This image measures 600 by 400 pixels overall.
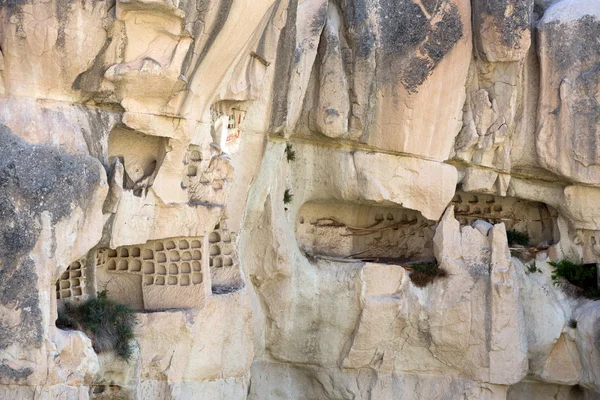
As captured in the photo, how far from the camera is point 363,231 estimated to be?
575 inches

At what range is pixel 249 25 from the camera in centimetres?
1108

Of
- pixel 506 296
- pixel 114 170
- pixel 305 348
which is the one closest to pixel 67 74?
pixel 114 170

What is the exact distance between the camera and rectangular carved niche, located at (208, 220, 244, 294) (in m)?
12.2

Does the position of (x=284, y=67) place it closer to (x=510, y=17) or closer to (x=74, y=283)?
(x=510, y=17)

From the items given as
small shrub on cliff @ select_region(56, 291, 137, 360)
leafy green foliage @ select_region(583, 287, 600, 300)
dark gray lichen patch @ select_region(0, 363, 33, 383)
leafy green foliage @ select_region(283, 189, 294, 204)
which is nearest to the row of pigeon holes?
leafy green foliage @ select_region(583, 287, 600, 300)

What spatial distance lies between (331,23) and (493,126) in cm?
230

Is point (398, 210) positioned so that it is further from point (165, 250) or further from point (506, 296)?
point (165, 250)

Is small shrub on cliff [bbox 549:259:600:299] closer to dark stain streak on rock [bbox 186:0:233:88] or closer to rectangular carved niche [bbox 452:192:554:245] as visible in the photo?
rectangular carved niche [bbox 452:192:554:245]

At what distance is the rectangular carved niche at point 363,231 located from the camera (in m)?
14.3

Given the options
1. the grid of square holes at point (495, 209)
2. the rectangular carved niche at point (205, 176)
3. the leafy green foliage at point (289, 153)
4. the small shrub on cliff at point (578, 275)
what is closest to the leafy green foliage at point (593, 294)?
the small shrub on cliff at point (578, 275)

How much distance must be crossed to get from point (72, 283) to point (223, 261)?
5.53 ft

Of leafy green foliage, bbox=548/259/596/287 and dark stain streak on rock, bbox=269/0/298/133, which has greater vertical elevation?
dark stain streak on rock, bbox=269/0/298/133

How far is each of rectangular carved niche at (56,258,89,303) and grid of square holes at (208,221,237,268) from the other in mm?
1462

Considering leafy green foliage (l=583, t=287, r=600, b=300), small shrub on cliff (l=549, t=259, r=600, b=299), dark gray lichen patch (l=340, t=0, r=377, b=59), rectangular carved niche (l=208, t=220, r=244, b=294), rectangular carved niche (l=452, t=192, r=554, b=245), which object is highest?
dark gray lichen patch (l=340, t=0, r=377, b=59)
